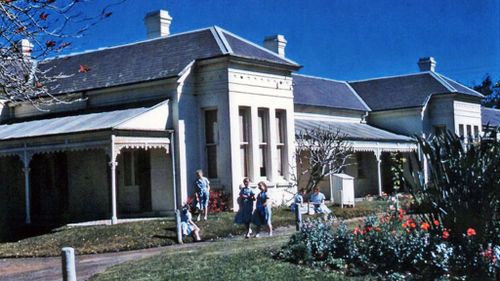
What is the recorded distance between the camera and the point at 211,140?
2400cm

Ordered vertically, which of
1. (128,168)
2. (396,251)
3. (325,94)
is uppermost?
(325,94)

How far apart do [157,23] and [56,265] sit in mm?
14904

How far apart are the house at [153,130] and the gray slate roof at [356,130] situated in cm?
472

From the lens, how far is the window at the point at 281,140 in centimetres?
2567

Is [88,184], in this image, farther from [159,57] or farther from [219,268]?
[219,268]

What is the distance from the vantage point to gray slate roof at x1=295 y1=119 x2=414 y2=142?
30.6 meters

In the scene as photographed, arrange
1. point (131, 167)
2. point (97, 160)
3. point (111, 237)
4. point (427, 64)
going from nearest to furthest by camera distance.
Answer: point (111, 237)
point (131, 167)
point (97, 160)
point (427, 64)

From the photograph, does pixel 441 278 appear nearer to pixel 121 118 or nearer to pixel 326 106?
pixel 121 118

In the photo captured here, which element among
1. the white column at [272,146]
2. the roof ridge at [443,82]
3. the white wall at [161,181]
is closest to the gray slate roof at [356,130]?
the roof ridge at [443,82]

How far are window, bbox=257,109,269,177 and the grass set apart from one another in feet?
15.2

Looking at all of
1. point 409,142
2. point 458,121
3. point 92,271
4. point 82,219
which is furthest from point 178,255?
point 458,121

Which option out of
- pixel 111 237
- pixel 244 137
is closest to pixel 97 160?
pixel 244 137

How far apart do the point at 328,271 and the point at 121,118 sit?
12.4m

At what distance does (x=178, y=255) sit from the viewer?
13766 mm
